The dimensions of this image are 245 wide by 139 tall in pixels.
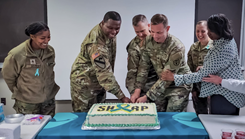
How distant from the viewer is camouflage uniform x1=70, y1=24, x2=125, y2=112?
205cm

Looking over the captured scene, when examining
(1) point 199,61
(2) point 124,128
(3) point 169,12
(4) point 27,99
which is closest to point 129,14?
(3) point 169,12

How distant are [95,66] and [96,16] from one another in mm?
1179

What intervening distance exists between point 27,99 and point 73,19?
51.0 inches

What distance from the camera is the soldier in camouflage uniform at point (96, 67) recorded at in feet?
6.73

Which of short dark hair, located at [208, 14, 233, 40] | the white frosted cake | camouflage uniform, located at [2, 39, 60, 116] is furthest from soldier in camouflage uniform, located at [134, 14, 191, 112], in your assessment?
camouflage uniform, located at [2, 39, 60, 116]

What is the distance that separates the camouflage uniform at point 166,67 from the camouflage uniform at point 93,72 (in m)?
0.34

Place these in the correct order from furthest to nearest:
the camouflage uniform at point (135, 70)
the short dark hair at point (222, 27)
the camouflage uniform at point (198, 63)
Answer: the camouflage uniform at point (198, 63) → the camouflage uniform at point (135, 70) → the short dark hair at point (222, 27)

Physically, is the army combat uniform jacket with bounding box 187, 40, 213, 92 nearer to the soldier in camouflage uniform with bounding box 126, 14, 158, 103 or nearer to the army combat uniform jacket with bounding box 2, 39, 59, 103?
the soldier in camouflage uniform with bounding box 126, 14, 158, 103

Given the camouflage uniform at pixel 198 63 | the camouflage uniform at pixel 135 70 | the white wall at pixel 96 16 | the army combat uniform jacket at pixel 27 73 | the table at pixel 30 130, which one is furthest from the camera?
the white wall at pixel 96 16

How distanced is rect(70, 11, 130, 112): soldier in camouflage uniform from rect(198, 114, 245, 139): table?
29.8 inches

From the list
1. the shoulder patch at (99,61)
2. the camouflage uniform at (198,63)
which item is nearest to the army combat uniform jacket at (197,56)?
the camouflage uniform at (198,63)

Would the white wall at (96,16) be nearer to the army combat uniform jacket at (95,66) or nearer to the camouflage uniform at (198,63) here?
the camouflage uniform at (198,63)

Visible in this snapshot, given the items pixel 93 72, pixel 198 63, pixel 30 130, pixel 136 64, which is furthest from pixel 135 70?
pixel 30 130

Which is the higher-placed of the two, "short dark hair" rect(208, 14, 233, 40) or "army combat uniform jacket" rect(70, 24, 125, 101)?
"short dark hair" rect(208, 14, 233, 40)
